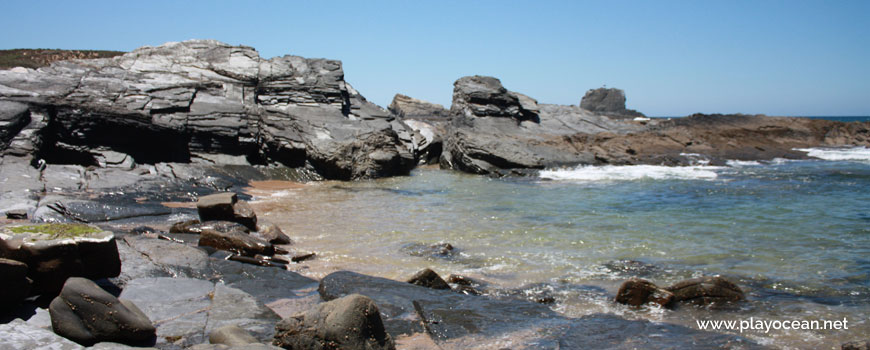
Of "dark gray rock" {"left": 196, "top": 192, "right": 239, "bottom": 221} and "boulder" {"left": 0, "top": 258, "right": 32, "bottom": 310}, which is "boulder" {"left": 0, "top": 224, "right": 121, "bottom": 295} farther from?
"dark gray rock" {"left": 196, "top": 192, "right": 239, "bottom": 221}

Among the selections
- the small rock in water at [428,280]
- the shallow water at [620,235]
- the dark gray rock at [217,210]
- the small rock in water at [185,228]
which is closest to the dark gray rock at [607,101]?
the shallow water at [620,235]

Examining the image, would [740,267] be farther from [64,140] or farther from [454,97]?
[454,97]

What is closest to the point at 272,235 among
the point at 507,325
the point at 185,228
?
the point at 185,228

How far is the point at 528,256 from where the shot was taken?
796cm

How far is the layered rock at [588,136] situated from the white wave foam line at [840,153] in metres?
0.70

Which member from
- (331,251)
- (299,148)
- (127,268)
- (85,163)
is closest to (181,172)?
(85,163)

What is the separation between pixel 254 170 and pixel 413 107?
27.6 meters

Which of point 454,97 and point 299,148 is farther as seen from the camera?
point 454,97

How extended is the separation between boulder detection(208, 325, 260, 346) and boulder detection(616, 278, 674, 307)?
383 cm

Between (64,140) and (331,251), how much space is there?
11719mm

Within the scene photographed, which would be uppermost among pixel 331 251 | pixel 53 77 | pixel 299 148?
pixel 53 77

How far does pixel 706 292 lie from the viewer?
5.69 meters

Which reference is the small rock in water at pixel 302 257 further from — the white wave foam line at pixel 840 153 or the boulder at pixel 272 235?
the white wave foam line at pixel 840 153

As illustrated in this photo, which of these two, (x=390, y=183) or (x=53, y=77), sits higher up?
(x=53, y=77)
